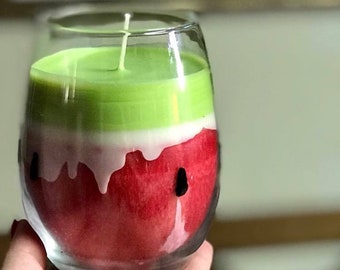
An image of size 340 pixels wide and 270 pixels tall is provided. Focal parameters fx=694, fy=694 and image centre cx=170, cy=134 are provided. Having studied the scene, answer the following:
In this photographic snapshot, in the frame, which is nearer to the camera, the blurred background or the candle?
the candle

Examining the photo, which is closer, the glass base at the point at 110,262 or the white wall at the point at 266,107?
the glass base at the point at 110,262

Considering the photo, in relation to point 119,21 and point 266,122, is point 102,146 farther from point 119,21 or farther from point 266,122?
point 266,122

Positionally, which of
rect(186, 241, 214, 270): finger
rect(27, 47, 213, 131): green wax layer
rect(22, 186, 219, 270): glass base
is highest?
rect(27, 47, 213, 131): green wax layer

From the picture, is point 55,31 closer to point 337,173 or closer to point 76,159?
point 76,159

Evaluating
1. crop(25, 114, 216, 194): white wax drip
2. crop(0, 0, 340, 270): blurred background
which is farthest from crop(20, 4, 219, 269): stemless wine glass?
crop(0, 0, 340, 270): blurred background

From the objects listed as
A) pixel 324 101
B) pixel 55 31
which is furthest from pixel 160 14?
pixel 324 101

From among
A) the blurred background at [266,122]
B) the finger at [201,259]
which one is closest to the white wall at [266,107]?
the blurred background at [266,122]

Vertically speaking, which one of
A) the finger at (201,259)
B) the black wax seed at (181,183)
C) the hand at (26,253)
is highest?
the black wax seed at (181,183)

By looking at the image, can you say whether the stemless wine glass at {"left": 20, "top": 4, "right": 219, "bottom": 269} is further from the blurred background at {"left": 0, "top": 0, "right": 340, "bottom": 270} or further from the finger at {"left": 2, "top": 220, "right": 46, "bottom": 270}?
the blurred background at {"left": 0, "top": 0, "right": 340, "bottom": 270}

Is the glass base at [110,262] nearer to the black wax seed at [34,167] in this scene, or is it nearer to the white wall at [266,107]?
the black wax seed at [34,167]
